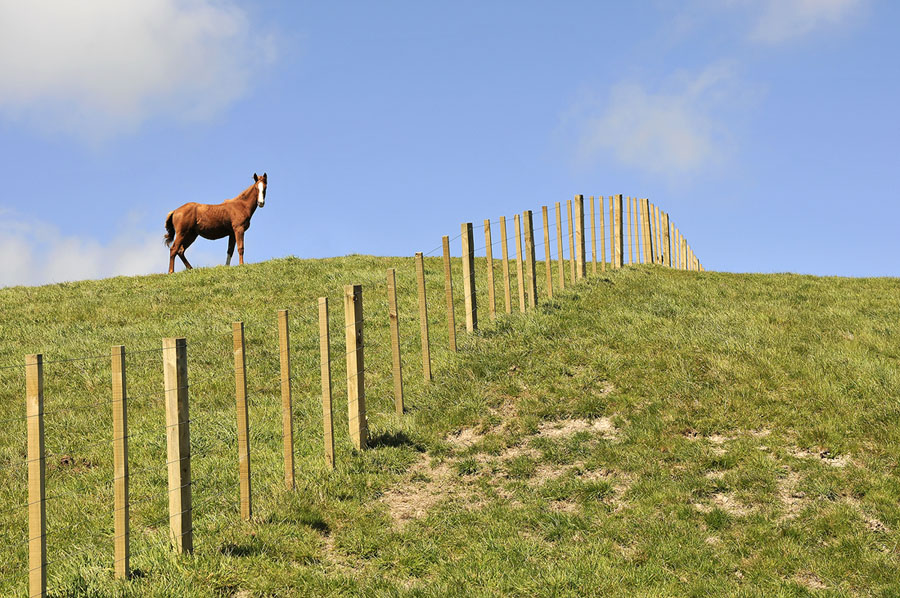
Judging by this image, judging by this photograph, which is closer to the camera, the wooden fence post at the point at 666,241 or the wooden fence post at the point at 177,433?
the wooden fence post at the point at 177,433

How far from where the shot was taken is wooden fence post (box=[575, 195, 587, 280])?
18927mm

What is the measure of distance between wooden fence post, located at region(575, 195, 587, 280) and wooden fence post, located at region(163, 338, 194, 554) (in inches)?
524

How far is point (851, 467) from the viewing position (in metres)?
9.47

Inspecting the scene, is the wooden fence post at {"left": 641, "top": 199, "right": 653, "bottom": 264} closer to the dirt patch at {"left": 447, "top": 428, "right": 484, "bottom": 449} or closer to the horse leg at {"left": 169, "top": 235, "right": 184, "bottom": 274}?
the horse leg at {"left": 169, "top": 235, "right": 184, "bottom": 274}

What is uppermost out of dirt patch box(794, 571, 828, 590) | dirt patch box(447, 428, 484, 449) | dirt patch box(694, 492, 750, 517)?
dirt patch box(447, 428, 484, 449)

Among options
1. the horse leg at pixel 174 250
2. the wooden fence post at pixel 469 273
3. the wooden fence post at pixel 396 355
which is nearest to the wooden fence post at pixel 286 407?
the wooden fence post at pixel 396 355

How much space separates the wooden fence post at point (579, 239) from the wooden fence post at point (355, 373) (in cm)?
990

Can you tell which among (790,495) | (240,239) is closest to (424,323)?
(790,495)

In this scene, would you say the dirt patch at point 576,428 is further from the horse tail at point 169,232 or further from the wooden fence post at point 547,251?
the horse tail at point 169,232

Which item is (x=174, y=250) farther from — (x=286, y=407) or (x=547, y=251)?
(x=286, y=407)

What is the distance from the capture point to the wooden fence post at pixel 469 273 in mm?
13664

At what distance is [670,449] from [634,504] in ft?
4.98

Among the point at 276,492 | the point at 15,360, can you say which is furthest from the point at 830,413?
the point at 15,360

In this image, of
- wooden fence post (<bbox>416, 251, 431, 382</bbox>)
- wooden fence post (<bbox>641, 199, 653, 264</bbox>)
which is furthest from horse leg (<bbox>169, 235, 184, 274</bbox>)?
wooden fence post (<bbox>416, 251, 431, 382</bbox>)
